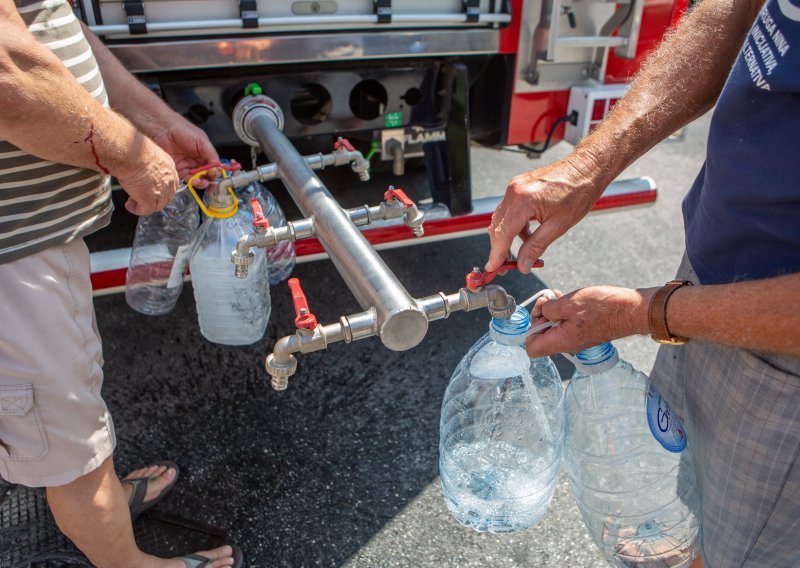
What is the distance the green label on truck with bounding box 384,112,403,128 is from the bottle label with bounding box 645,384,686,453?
5.07 ft

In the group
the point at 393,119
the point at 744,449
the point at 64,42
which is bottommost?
the point at 744,449

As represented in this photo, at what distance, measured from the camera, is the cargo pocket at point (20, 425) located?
146cm

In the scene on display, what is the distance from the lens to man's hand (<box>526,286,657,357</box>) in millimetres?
1259

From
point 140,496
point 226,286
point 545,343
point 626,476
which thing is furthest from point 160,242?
point 626,476

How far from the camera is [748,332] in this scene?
3.69 feet

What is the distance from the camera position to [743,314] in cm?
112

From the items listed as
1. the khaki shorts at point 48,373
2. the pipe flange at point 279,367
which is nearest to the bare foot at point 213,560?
the khaki shorts at point 48,373

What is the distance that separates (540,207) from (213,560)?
52.4 inches

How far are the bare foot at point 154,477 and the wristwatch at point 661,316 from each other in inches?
61.7

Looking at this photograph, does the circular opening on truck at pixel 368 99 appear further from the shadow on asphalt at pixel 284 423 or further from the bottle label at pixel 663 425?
the bottle label at pixel 663 425

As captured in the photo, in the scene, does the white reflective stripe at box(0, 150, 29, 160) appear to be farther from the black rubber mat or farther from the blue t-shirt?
the blue t-shirt

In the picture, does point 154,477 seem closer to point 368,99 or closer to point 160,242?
point 160,242

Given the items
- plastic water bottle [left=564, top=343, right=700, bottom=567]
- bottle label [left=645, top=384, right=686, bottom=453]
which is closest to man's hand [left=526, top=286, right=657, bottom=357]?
bottle label [left=645, top=384, right=686, bottom=453]

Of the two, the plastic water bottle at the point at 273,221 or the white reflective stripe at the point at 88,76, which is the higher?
the white reflective stripe at the point at 88,76
